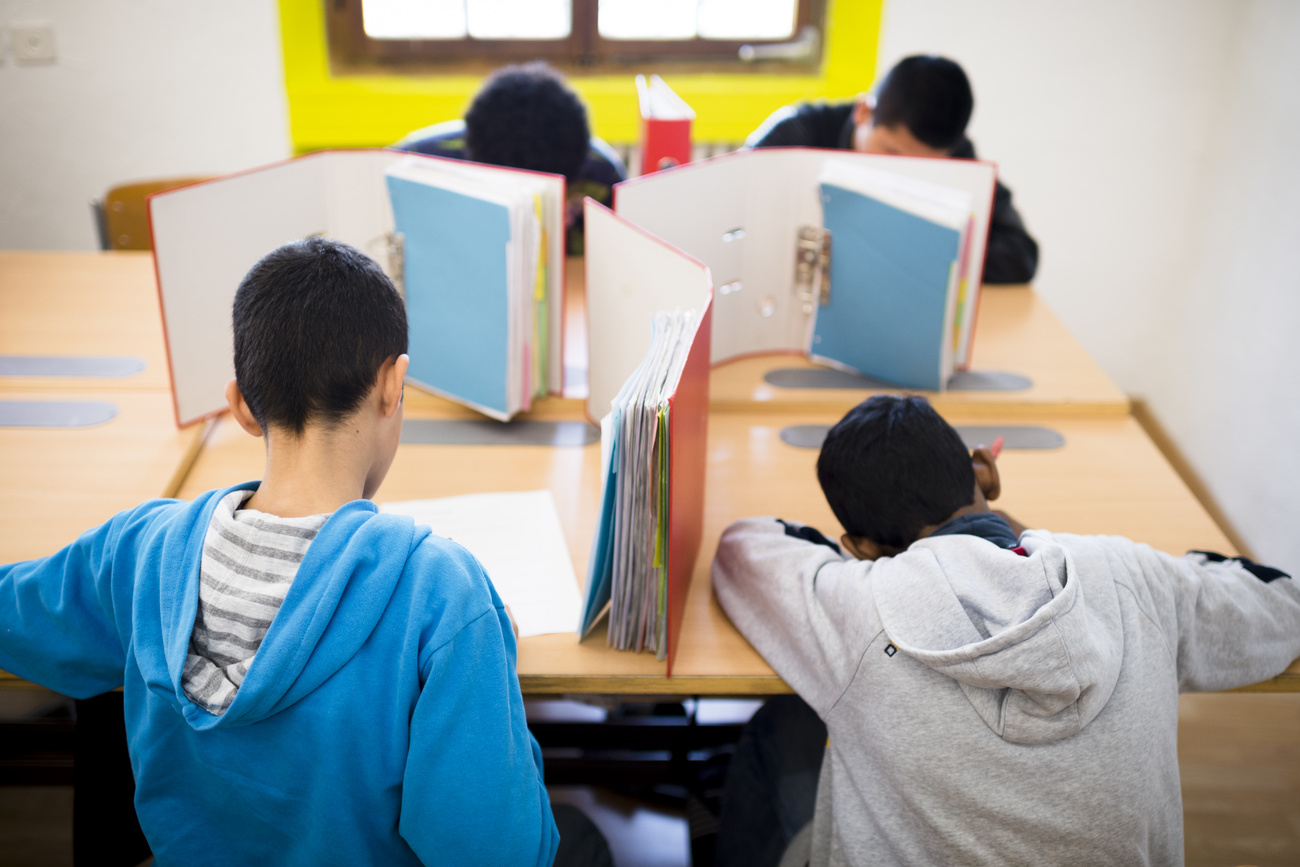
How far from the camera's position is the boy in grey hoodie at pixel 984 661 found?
39.1 inches

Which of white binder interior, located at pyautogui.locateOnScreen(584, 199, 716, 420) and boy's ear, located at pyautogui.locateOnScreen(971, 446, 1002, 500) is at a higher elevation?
white binder interior, located at pyautogui.locateOnScreen(584, 199, 716, 420)

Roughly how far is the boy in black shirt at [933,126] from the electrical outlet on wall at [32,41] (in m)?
2.48

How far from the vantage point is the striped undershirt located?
84 cm

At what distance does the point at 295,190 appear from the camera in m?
1.71

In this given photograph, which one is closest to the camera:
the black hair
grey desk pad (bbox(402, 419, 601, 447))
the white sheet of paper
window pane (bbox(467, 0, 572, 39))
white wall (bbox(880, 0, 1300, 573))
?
the white sheet of paper

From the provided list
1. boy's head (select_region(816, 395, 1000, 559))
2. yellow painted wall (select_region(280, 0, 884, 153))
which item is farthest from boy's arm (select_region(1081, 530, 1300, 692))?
yellow painted wall (select_region(280, 0, 884, 153))

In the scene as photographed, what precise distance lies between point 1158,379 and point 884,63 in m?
1.40

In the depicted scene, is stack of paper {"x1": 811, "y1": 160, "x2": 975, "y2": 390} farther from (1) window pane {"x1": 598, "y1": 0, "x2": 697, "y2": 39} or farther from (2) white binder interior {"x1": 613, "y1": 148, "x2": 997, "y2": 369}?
(1) window pane {"x1": 598, "y1": 0, "x2": 697, "y2": 39}

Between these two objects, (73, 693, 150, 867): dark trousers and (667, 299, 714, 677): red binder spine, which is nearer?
(667, 299, 714, 677): red binder spine

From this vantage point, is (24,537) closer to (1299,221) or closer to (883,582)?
(883,582)

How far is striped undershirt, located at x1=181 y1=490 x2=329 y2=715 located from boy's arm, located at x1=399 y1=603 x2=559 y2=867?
147 mm

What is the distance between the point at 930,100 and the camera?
2.06 metres

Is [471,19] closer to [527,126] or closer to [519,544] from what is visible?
[527,126]

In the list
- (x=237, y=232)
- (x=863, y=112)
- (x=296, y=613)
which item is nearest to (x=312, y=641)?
(x=296, y=613)
